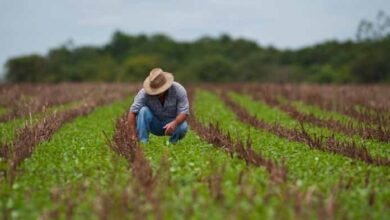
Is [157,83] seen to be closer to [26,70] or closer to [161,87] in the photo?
[161,87]

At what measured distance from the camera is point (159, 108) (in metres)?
9.90

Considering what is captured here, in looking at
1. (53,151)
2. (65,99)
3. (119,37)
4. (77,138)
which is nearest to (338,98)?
(65,99)

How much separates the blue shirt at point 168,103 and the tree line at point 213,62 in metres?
43.3

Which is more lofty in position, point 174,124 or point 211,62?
point 174,124

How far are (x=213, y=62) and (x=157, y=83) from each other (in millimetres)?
65349

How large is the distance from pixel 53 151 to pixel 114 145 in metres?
0.98

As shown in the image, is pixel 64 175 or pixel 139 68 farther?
pixel 139 68

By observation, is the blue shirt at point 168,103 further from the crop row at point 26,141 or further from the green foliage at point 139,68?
the green foliage at point 139,68

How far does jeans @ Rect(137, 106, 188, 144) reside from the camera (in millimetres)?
9820

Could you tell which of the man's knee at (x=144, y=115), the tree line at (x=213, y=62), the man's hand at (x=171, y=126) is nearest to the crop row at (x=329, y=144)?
the man's hand at (x=171, y=126)

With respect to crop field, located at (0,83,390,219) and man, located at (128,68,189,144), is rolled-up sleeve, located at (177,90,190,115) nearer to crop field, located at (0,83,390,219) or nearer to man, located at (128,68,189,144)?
man, located at (128,68,189,144)

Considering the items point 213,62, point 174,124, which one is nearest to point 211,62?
point 213,62

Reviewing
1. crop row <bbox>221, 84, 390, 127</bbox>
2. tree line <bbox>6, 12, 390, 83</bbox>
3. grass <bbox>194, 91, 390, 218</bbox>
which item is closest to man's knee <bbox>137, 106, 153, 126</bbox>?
grass <bbox>194, 91, 390, 218</bbox>

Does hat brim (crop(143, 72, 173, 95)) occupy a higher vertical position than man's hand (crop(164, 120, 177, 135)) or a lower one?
higher
